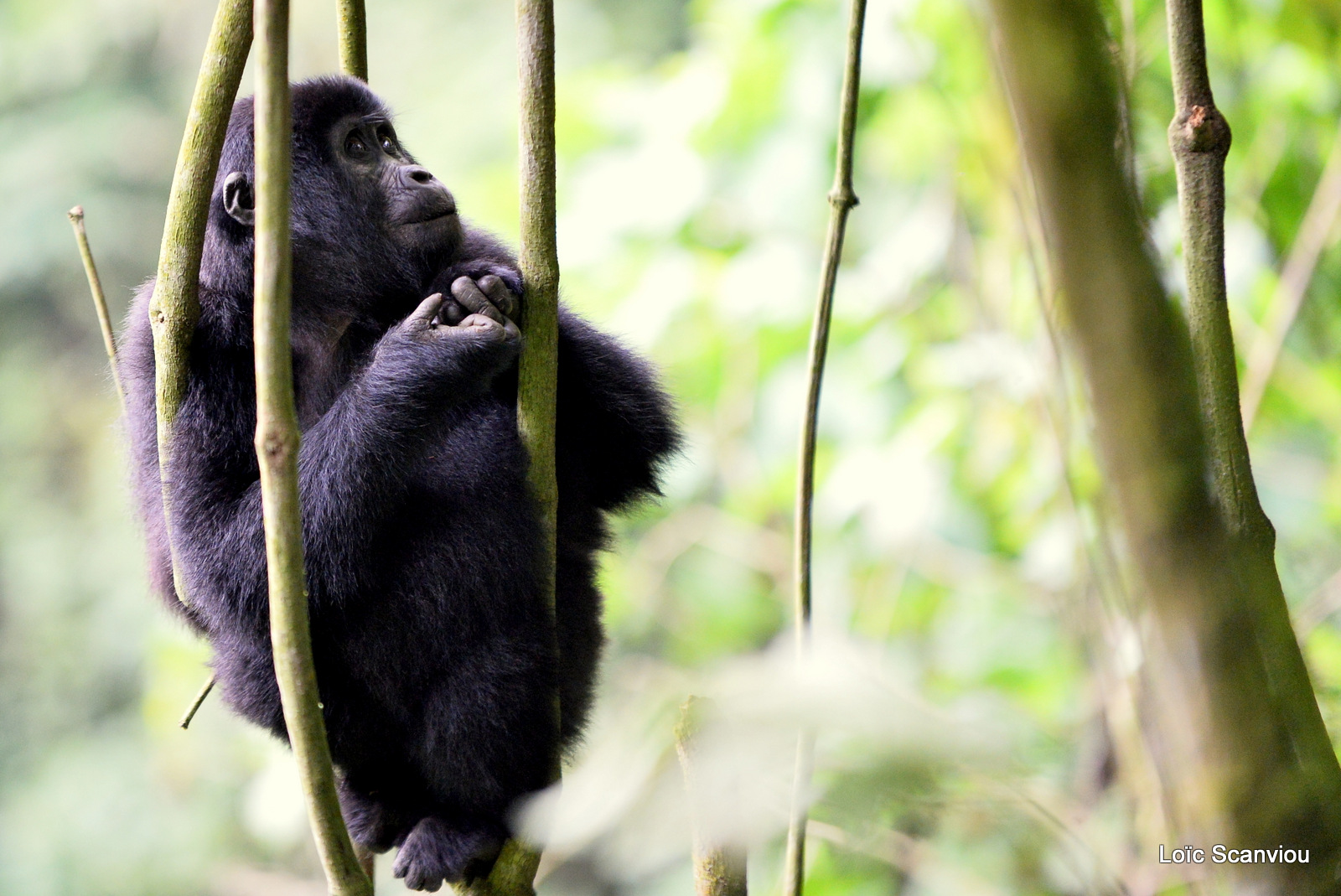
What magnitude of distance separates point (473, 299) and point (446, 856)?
32.7 inches

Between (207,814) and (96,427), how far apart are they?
3.67m

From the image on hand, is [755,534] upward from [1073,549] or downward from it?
downward

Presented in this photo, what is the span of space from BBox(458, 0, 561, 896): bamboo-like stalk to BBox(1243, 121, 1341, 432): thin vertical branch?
1.52m

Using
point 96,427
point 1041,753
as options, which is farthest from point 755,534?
point 96,427

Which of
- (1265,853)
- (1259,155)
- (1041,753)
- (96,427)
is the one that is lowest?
(96,427)

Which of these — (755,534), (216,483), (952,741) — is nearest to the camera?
(952,741)

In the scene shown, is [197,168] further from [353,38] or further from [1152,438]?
[1152,438]

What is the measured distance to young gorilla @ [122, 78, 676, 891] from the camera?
1753 mm

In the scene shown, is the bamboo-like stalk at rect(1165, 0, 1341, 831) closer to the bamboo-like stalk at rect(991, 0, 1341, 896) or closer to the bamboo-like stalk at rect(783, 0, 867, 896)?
the bamboo-like stalk at rect(991, 0, 1341, 896)

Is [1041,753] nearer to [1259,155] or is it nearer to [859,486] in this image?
[859,486]

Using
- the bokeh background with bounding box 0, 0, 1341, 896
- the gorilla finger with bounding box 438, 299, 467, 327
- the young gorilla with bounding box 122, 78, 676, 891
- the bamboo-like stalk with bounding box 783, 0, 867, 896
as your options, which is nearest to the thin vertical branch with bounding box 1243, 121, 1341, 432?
the bokeh background with bounding box 0, 0, 1341, 896

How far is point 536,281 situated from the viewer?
1551mm

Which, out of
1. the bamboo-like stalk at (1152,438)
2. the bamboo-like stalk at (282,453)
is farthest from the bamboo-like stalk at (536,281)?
the bamboo-like stalk at (1152,438)

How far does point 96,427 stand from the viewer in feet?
33.0
